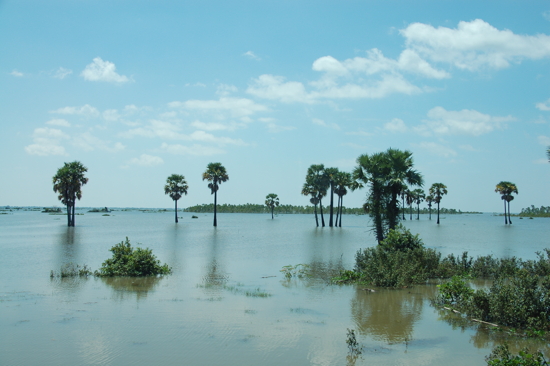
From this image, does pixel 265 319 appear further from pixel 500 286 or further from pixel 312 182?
pixel 312 182

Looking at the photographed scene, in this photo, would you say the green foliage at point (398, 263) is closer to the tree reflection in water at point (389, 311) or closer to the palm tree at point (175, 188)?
the tree reflection in water at point (389, 311)

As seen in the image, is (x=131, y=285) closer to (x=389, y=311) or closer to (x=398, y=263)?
(x=389, y=311)

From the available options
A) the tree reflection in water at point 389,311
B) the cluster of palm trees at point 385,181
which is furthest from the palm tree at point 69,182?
the tree reflection in water at point 389,311

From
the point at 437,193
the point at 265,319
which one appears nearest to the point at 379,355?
the point at 265,319

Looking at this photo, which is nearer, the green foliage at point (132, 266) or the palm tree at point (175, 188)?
the green foliage at point (132, 266)

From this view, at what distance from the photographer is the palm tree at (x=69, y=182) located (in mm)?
61438

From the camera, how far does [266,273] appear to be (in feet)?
66.1

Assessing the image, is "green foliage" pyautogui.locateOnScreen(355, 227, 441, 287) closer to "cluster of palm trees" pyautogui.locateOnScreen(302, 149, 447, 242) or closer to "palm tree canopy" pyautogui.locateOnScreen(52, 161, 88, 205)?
"cluster of palm trees" pyautogui.locateOnScreen(302, 149, 447, 242)

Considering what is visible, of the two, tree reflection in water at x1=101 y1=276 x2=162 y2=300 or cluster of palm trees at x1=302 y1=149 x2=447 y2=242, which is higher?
cluster of palm trees at x1=302 y1=149 x2=447 y2=242

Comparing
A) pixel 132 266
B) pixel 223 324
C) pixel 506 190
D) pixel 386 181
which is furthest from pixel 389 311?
pixel 506 190

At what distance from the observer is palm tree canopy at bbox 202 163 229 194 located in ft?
218

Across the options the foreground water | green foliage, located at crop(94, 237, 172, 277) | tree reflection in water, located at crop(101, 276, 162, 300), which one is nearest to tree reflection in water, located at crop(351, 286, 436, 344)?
the foreground water

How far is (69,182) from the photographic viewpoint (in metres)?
61.4

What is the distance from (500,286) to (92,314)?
37.2ft
